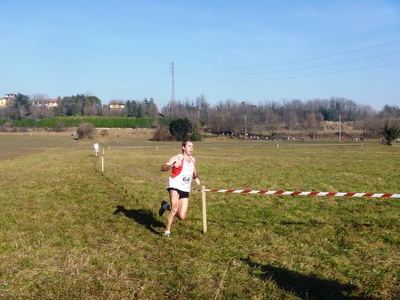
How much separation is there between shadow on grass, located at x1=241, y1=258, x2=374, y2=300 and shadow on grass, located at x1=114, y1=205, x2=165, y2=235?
3221 mm

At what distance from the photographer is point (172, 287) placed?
5465 millimetres

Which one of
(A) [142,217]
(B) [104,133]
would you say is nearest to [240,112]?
(B) [104,133]

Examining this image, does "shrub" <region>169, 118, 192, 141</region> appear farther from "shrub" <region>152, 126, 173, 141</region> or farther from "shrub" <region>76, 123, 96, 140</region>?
"shrub" <region>76, 123, 96, 140</region>

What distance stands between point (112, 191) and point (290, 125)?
121 m

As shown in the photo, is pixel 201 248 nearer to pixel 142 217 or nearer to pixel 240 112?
pixel 142 217

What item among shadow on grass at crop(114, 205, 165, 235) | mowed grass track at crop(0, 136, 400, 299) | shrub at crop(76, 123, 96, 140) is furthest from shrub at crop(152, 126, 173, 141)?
shadow on grass at crop(114, 205, 165, 235)

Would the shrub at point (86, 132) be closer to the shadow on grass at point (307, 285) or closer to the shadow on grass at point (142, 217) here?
the shadow on grass at point (142, 217)

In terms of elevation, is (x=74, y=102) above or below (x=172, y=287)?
above

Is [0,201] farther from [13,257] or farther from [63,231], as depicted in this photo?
[13,257]

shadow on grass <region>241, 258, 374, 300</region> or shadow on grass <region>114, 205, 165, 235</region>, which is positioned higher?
shadow on grass <region>241, 258, 374, 300</region>

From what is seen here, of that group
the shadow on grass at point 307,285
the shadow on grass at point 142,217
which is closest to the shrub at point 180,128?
the shadow on grass at point 142,217

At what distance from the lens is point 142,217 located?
33.8ft

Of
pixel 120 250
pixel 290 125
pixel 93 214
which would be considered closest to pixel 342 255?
pixel 120 250

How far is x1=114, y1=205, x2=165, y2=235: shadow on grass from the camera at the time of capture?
9.38 metres
